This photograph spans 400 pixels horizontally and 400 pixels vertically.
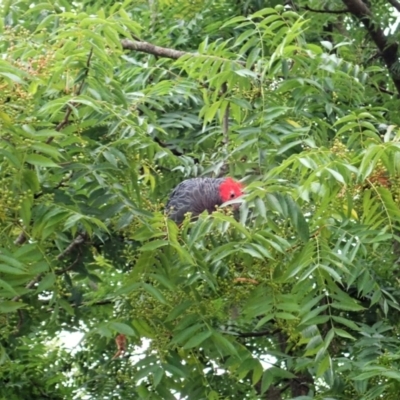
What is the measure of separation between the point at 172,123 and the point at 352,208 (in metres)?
1.70

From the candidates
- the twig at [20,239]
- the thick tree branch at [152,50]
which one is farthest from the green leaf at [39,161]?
the thick tree branch at [152,50]

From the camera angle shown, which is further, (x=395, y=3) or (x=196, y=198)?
(x=395, y=3)

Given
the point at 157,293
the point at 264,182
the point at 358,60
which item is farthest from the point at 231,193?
the point at 358,60

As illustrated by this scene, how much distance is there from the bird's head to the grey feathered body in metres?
0.02

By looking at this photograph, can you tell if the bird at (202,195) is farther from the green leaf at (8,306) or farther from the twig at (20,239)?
the green leaf at (8,306)

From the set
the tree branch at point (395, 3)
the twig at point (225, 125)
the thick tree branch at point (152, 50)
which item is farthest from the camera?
the tree branch at point (395, 3)

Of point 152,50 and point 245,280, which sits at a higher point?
point 152,50

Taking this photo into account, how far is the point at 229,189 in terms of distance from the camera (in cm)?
307

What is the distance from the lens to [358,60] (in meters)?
4.84

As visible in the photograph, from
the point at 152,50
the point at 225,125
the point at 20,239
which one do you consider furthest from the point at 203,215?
the point at 152,50

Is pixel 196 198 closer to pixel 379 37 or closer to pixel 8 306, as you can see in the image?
pixel 8 306

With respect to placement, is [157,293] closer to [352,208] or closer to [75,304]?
[352,208]

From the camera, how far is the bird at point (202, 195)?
307 centimetres

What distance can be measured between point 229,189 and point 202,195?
4.7 inches
